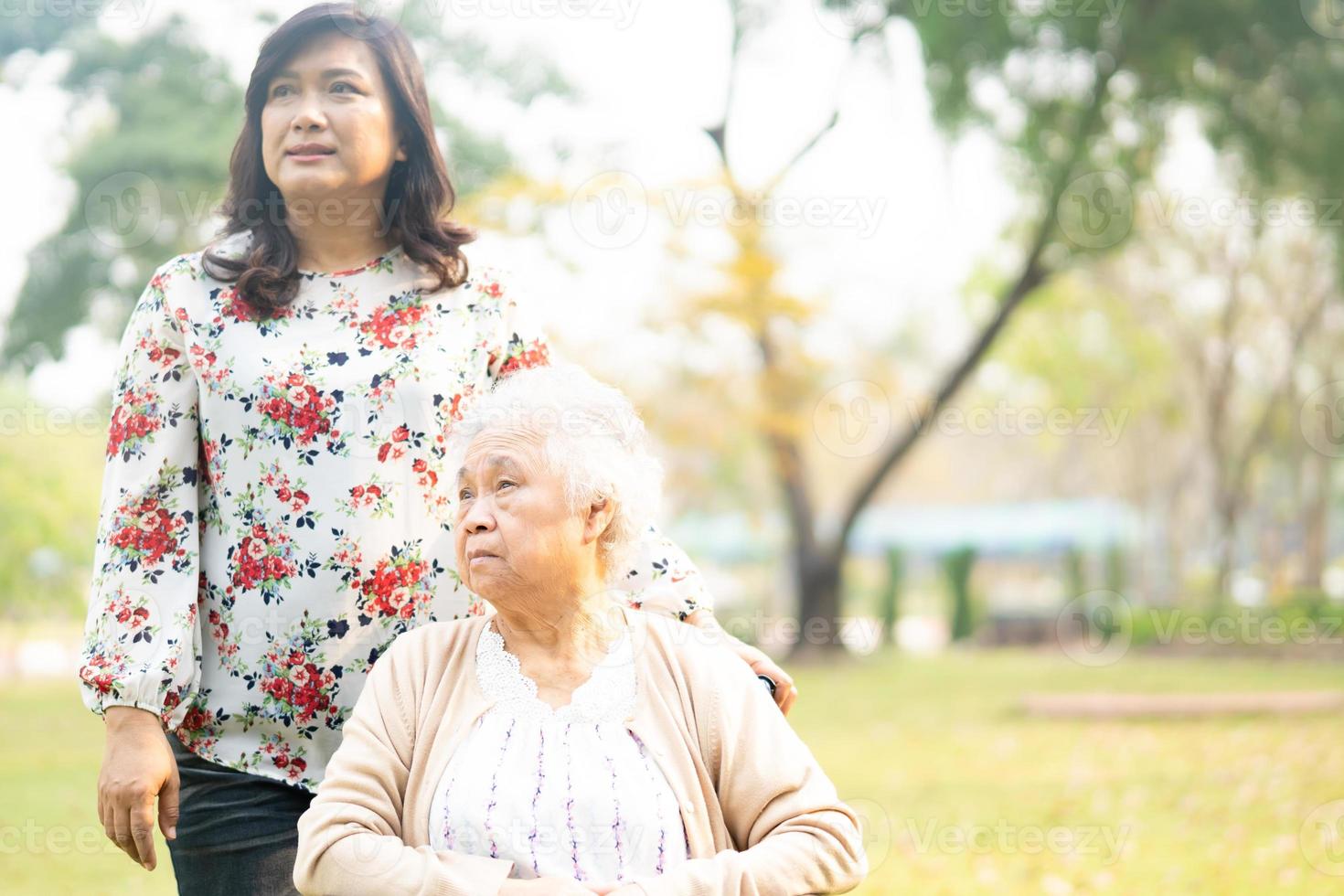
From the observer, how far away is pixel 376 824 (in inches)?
76.2

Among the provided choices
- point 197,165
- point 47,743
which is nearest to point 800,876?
point 47,743

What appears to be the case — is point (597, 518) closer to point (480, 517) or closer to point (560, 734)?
point (480, 517)

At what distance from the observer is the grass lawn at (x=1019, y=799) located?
591 cm

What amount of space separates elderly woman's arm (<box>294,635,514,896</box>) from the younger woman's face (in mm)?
794

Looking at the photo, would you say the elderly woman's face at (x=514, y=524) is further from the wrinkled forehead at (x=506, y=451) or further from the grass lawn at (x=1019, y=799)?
the grass lawn at (x=1019, y=799)

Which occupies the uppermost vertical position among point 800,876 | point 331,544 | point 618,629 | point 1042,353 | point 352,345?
point 352,345

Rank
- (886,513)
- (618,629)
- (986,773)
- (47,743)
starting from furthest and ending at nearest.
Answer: (886,513)
(47,743)
(986,773)
(618,629)

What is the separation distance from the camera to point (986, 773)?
851 cm

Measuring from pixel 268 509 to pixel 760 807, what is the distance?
2.92 feet

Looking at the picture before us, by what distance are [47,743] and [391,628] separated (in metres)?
9.74

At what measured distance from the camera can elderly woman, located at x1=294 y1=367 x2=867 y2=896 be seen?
Result: 191 cm

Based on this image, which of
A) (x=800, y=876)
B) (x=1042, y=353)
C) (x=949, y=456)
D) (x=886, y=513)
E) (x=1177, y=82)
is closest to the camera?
(x=800, y=876)

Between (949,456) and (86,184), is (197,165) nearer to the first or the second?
(86,184)

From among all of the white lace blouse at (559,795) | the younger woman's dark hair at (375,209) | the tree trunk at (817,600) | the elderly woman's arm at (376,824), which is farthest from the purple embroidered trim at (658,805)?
the tree trunk at (817,600)
